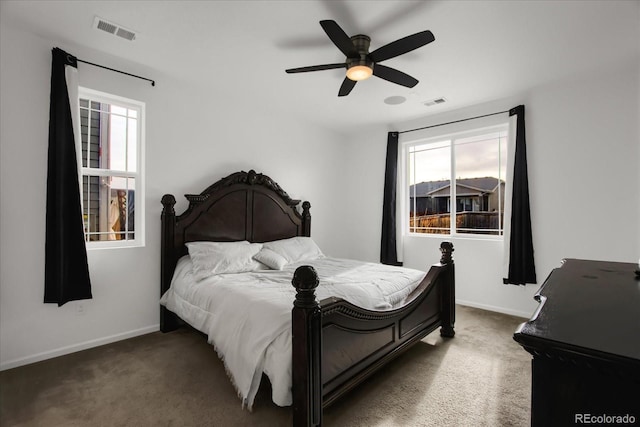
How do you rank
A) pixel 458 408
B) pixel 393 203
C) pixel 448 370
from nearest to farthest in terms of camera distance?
1. pixel 458 408
2. pixel 448 370
3. pixel 393 203

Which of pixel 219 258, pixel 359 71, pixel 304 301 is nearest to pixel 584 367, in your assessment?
pixel 304 301

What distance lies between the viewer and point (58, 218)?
244 cm

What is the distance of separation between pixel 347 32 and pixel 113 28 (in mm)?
1809

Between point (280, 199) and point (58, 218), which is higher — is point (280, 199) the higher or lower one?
the higher one

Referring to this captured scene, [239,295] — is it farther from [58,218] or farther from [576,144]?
[576,144]

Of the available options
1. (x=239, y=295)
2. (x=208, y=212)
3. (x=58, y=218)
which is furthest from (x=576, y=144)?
(x=58, y=218)

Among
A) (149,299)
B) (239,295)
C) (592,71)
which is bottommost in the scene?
(149,299)

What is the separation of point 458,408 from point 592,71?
3.43 m

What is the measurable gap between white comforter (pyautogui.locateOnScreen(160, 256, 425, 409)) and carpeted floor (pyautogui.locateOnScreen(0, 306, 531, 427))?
261 mm

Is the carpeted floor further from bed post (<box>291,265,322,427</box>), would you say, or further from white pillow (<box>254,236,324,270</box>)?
white pillow (<box>254,236,324,270</box>)

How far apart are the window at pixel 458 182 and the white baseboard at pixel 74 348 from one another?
3703 millimetres

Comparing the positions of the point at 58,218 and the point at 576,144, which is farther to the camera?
the point at 576,144

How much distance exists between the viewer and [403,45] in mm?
2105

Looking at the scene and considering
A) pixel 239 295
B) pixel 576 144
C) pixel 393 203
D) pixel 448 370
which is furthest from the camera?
pixel 393 203
